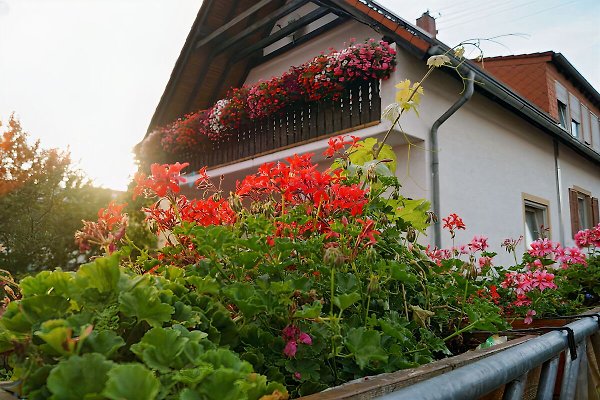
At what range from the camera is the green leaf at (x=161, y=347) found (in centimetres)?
63

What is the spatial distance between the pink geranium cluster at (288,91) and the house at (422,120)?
207 millimetres

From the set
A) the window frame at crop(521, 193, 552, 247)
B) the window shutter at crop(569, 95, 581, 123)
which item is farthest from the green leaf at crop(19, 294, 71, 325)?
the window shutter at crop(569, 95, 581, 123)

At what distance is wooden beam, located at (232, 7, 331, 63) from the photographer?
8.77 metres

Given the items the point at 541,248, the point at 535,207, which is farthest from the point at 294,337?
the point at 535,207

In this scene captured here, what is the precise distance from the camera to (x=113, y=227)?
1.54 m

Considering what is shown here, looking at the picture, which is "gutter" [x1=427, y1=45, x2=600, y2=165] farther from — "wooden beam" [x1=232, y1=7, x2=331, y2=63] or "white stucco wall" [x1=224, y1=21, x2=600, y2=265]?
"wooden beam" [x1=232, y1=7, x2=331, y2=63]

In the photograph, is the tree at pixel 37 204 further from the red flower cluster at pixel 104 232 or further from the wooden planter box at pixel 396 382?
the wooden planter box at pixel 396 382

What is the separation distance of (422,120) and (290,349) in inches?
253

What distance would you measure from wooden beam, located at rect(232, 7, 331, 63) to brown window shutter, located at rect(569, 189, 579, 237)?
6.70m

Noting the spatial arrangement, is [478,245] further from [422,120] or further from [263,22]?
[263,22]

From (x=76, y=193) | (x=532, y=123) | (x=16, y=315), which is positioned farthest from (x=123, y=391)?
(x=76, y=193)

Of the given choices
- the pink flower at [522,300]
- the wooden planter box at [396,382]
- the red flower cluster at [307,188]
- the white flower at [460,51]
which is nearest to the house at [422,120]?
the pink flower at [522,300]

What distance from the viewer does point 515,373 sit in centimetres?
86

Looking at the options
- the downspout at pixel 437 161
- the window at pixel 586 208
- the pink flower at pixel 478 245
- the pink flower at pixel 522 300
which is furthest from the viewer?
the window at pixel 586 208
